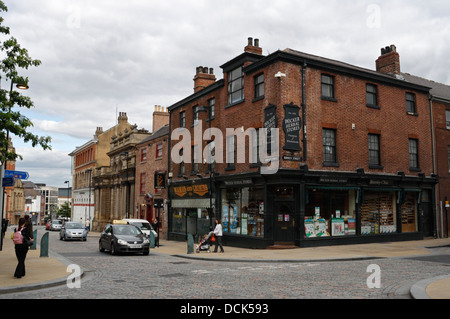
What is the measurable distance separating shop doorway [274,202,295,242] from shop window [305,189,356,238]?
2.67 feet

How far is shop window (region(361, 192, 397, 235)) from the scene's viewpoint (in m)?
23.5

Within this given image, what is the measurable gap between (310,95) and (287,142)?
3.18 m

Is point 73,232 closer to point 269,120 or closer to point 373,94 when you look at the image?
point 269,120

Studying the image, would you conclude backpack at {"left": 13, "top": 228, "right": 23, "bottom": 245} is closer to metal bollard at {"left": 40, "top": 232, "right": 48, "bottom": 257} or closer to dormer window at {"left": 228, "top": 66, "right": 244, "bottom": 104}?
metal bollard at {"left": 40, "top": 232, "right": 48, "bottom": 257}

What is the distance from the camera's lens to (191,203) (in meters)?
29.3

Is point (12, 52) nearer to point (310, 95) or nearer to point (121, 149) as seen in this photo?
point (310, 95)

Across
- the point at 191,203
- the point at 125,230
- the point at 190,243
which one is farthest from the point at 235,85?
the point at 125,230

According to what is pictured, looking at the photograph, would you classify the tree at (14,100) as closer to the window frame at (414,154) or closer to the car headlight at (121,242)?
the car headlight at (121,242)

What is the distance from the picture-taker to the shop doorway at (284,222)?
21.1 metres

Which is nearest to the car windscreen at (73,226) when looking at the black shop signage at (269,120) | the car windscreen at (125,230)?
the car windscreen at (125,230)

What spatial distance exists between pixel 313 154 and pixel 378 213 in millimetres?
6109

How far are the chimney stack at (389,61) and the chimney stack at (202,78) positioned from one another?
12331mm

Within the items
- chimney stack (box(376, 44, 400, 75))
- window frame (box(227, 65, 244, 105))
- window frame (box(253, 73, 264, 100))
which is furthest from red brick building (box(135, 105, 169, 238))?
chimney stack (box(376, 44, 400, 75))
